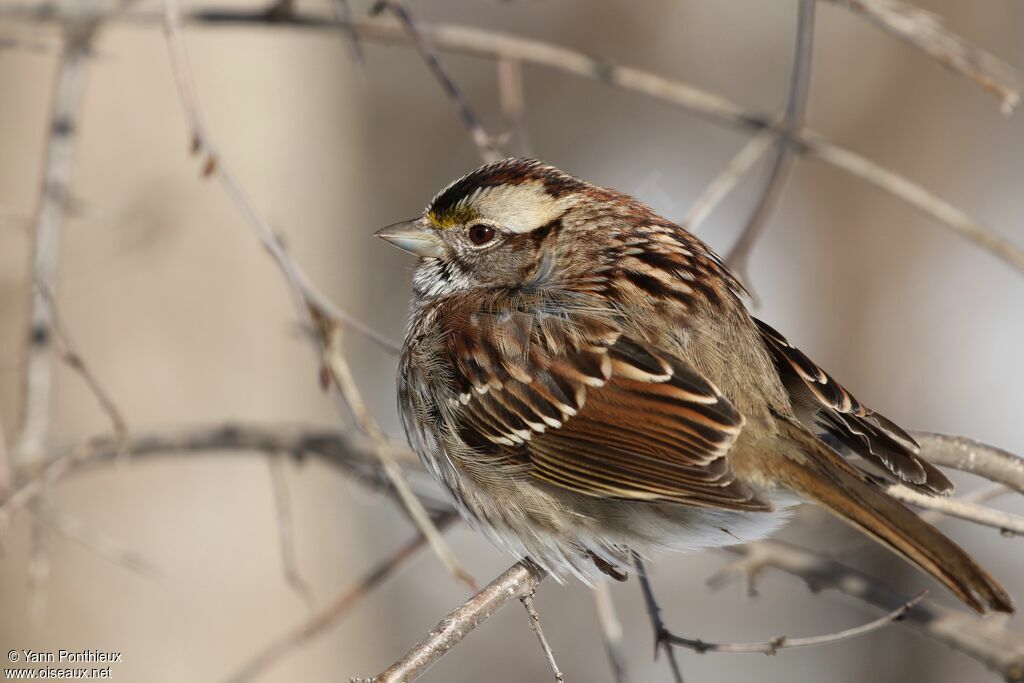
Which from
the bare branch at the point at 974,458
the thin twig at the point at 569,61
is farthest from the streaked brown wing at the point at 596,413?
the thin twig at the point at 569,61

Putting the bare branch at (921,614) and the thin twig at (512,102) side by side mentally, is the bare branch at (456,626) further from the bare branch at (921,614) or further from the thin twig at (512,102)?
the thin twig at (512,102)

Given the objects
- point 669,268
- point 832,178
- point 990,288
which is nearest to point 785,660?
point 990,288

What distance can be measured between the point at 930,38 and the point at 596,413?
60.1 inches

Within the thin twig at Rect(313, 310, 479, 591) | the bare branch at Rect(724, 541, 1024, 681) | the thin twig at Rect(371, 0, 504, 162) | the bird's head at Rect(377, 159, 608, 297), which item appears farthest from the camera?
the bird's head at Rect(377, 159, 608, 297)

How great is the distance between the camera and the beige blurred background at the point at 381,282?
537 centimetres

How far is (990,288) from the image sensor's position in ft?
29.4

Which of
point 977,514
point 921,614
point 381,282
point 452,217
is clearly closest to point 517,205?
point 452,217

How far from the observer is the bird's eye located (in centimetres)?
387

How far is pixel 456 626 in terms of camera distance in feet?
8.86

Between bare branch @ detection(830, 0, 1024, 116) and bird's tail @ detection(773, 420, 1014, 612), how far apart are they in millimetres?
1136

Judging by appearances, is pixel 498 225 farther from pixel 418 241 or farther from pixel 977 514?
pixel 977 514

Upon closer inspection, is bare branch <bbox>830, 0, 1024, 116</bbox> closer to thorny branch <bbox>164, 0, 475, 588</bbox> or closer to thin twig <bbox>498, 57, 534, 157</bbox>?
thin twig <bbox>498, 57, 534, 157</bbox>

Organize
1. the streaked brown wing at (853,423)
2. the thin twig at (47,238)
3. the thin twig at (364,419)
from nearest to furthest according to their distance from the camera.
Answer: the thin twig at (364,419), the streaked brown wing at (853,423), the thin twig at (47,238)

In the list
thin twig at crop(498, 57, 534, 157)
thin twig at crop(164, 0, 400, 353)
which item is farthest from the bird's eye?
thin twig at crop(164, 0, 400, 353)
